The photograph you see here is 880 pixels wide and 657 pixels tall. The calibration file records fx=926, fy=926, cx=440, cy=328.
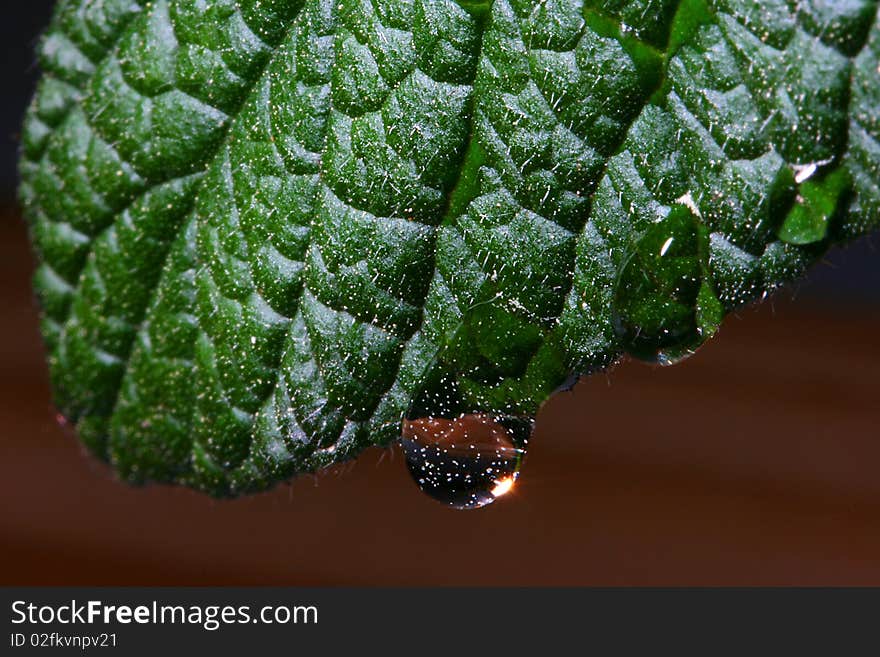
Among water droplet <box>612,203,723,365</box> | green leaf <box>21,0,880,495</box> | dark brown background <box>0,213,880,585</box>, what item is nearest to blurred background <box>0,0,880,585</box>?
dark brown background <box>0,213,880,585</box>

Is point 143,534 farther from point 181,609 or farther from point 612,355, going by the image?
point 612,355

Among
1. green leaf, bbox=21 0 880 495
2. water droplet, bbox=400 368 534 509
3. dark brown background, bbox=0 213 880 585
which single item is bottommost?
dark brown background, bbox=0 213 880 585

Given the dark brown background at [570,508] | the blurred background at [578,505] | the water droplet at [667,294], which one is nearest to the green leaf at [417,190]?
the water droplet at [667,294]

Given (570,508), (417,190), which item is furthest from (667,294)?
(570,508)

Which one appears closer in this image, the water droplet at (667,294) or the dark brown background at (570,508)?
the water droplet at (667,294)

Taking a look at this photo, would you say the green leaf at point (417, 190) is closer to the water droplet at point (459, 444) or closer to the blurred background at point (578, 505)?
the water droplet at point (459, 444)

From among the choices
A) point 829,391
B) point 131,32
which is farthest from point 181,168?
point 829,391

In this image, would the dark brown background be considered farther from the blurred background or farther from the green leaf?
the green leaf
